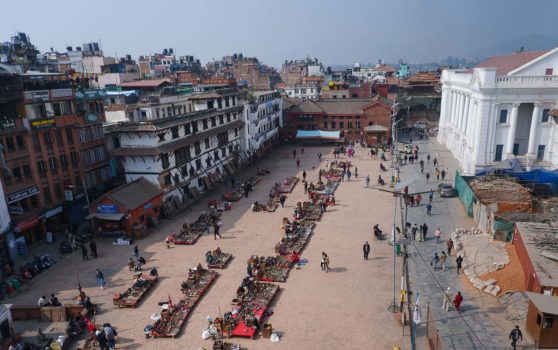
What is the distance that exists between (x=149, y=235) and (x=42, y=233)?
9492mm

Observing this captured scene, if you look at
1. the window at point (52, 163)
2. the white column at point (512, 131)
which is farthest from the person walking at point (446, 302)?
the window at point (52, 163)

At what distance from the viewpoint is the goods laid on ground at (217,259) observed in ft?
94.6

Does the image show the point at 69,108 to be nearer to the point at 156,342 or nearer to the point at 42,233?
the point at 42,233

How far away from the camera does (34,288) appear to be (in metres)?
27.5

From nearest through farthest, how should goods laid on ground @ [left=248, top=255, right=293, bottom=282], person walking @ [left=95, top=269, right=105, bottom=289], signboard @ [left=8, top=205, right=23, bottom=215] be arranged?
person walking @ [left=95, top=269, right=105, bottom=289]
goods laid on ground @ [left=248, top=255, right=293, bottom=282]
signboard @ [left=8, top=205, right=23, bottom=215]

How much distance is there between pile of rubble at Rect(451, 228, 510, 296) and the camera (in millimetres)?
24000

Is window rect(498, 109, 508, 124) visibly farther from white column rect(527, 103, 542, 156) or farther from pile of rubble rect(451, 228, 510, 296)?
pile of rubble rect(451, 228, 510, 296)

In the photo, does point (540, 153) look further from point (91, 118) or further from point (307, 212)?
point (91, 118)

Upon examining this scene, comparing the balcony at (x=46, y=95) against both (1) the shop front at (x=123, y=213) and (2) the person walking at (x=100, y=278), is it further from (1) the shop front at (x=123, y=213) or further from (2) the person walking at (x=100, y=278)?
(2) the person walking at (x=100, y=278)

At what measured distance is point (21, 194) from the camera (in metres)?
33.2

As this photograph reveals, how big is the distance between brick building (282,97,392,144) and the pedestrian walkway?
3593 cm

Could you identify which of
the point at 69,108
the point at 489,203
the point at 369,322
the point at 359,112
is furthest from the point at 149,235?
the point at 359,112

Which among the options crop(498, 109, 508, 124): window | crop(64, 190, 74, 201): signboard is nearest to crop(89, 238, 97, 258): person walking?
crop(64, 190, 74, 201): signboard

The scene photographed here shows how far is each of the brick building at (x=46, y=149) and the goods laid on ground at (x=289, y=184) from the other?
2042 cm
